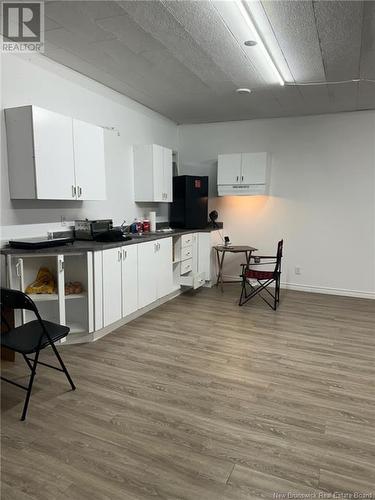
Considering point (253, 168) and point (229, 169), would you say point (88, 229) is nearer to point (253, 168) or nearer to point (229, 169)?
point (229, 169)

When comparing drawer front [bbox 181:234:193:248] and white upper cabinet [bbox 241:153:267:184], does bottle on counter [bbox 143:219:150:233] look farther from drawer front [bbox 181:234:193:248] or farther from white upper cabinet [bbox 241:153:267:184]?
white upper cabinet [bbox 241:153:267:184]

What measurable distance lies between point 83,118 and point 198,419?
3419mm

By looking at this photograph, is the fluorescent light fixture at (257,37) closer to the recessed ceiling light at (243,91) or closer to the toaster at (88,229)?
the recessed ceiling light at (243,91)

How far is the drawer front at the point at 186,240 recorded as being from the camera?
508 cm

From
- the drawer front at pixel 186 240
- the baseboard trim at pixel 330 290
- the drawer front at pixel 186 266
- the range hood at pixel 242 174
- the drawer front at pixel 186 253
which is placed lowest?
the baseboard trim at pixel 330 290

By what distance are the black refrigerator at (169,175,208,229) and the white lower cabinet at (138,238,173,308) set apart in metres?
0.95

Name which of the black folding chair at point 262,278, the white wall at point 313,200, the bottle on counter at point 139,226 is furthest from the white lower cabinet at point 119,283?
the white wall at point 313,200

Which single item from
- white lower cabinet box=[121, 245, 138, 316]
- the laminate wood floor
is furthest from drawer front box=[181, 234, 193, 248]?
the laminate wood floor

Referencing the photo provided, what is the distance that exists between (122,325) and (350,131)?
434 centimetres

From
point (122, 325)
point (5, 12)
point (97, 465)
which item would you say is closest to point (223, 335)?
Answer: point (122, 325)

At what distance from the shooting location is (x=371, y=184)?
16.7ft

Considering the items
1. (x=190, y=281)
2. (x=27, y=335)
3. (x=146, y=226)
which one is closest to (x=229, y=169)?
(x=146, y=226)

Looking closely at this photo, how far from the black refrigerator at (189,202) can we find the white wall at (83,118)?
31cm

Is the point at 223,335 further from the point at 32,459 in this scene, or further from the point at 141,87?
the point at 141,87
